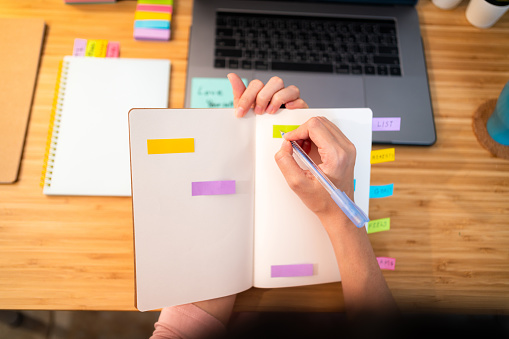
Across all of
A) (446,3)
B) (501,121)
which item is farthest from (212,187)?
(446,3)

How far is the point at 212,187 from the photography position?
552 millimetres

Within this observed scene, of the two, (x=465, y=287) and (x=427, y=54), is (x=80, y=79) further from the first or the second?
(x=465, y=287)

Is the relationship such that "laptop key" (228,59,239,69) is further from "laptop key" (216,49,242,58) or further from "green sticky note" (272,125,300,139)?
"green sticky note" (272,125,300,139)

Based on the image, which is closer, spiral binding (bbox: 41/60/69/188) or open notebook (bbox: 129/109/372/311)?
open notebook (bbox: 129/109/372/311)

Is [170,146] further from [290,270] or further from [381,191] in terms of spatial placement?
[381,191]

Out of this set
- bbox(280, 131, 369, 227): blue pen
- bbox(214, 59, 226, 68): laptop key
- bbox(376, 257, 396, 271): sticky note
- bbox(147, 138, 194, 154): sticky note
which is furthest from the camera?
bbox(214, 59, 226, 68): laptop key

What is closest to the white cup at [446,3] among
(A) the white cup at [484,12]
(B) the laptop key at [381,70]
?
(A) the white cup at [484,12]

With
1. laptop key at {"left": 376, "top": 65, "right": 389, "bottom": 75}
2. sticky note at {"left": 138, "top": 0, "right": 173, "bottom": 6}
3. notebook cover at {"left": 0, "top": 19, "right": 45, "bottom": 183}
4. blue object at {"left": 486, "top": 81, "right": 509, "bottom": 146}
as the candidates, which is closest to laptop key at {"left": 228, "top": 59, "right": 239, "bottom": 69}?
sticky note at {"left": 138, "top": 0, "right": 173, "bottom": 6}

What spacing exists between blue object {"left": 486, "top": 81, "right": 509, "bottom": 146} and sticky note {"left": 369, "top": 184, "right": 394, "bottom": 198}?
26cm

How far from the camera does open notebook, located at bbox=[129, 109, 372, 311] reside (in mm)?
532

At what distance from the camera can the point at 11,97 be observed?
70 cm

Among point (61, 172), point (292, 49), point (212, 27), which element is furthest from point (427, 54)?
point (61, 172)

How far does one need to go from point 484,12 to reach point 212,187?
0.76 metres

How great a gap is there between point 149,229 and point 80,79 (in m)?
0.40
